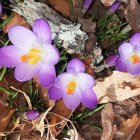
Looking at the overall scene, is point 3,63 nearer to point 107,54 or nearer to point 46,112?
point 46,112

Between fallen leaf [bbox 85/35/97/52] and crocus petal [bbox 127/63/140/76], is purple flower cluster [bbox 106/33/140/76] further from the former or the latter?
fallen leaf [bbox 85/35/97/52]

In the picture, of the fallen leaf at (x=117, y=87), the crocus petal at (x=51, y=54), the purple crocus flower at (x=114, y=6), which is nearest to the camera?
the crocus petal at (x=51, y=54)

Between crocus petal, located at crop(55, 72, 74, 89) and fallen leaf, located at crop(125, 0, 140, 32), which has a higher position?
fallen leaf, located at crop(125, 0, 140, 32)

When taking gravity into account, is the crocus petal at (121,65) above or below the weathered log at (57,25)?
below

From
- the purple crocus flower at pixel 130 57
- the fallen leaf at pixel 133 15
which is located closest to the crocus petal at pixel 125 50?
the purple crocus flower at pixel 130 57

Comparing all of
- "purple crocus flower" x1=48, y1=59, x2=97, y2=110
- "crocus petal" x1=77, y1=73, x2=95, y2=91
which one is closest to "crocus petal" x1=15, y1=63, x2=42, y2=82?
"purple crocus flower" x1=48, y1=59, x2=97, y2=110

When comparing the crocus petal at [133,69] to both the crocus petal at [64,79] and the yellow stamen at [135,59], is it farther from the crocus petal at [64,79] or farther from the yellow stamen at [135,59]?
the crocus petal at [64,79]

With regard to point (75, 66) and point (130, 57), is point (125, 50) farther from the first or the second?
point (75, 66)
